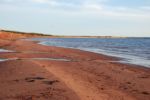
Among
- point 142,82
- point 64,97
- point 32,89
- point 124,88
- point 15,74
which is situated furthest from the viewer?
point 15,74

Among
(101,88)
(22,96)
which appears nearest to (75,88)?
(101,88)

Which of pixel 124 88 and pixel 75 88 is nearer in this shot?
pixel 75 88

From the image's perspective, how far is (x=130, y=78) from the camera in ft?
57.1

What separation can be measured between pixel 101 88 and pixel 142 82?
10.2ft

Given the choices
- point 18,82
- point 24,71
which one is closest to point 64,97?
point 18,82

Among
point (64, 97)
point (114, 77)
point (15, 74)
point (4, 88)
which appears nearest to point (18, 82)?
point (4, 88)

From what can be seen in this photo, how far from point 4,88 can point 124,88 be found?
185 inches

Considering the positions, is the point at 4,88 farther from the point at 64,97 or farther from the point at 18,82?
the point at 64,97

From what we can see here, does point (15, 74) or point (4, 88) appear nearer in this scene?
point (4, 88)

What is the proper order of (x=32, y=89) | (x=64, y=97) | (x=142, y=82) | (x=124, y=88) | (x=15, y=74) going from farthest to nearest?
(x=15, y=74) < (x=142, y=82) < (x=124, y=88) < (x=32, y=89) < (x=64, y=97)

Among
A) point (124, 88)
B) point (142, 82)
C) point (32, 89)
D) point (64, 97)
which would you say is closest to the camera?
point (64, 97)

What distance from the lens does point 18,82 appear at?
14.7 meters

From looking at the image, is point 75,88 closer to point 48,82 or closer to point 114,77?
point 48,82

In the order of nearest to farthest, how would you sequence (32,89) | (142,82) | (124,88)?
(32,89)
(124,88)
(142,82)
